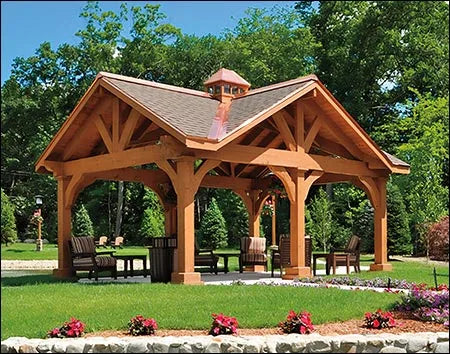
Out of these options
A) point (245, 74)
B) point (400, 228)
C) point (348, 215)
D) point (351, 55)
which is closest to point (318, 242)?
point (348, 215)

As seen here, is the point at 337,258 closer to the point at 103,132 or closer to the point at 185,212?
the point at 185,212

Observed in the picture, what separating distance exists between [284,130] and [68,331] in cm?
826

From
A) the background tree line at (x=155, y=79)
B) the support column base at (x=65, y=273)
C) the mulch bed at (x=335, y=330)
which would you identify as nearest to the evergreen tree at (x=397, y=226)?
the background tree line at (x=155, y=79)

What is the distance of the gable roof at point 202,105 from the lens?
1286cm

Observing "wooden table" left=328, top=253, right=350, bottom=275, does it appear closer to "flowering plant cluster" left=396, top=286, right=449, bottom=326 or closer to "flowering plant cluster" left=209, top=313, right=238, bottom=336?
"flowering plant cluster" left=396, top=286, right=449, bottom=326

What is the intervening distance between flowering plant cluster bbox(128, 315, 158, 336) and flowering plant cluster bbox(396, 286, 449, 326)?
Answer: 340cm

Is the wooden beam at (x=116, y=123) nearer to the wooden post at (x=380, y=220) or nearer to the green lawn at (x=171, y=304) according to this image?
the green lawn at (x=171, y=304)

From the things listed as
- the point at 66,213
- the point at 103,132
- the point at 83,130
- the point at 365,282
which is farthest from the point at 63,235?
the point at 365,282

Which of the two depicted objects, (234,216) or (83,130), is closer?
(83,130)

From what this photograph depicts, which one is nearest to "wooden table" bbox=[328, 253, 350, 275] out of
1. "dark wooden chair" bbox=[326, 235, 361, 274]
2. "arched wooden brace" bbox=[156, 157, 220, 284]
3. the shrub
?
"dark wooden chair" bbox=[326, 235, 361, 274]

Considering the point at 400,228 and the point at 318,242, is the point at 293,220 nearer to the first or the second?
the point at 400,228

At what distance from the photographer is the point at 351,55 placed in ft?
81.5

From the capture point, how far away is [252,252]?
16750 mm

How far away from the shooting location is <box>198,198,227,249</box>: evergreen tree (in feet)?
106
